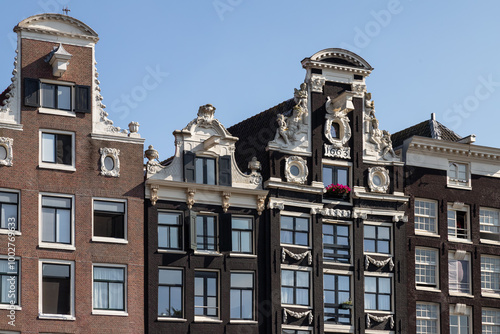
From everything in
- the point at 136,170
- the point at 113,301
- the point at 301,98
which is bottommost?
the point at 113,301

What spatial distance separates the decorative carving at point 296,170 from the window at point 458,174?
340 inches

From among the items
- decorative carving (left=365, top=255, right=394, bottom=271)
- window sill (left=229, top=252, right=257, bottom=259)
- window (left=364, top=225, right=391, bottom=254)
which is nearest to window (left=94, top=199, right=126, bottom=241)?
window sill (left=229, top=252, right=257, bottom=259)

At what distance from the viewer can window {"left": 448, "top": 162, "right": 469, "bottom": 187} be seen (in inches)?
2571

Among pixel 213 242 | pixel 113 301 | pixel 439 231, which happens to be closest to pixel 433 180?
pixel 439 231

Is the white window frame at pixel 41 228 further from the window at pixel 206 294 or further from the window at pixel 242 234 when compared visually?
the window at pixel 242 234

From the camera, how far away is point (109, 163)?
56.5m

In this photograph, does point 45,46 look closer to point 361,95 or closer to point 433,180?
point 361,95

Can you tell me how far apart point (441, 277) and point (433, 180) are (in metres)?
4.94

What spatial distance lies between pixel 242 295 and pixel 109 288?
21.4ft

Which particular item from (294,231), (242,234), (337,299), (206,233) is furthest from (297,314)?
(206,233)

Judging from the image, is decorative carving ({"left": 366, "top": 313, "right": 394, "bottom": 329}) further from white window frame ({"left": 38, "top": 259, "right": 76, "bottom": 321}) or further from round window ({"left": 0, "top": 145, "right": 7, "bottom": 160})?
round window ({"left": 0, "top": 145, "right": 7, "bottom": 160})

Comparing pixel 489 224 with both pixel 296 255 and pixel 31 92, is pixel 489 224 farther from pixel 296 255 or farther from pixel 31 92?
pixel 31 92

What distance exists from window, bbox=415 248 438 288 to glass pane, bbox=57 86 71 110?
19.1 m

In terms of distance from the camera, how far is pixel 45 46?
184ft
